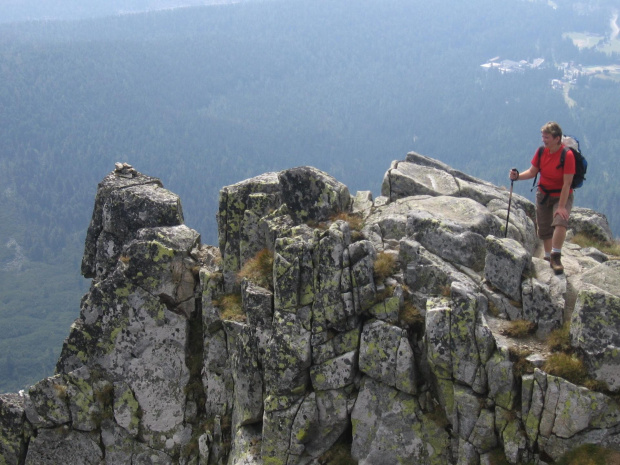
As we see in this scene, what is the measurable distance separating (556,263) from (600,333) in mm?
4204

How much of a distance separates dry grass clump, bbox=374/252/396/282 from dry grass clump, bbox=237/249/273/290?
4723 mm

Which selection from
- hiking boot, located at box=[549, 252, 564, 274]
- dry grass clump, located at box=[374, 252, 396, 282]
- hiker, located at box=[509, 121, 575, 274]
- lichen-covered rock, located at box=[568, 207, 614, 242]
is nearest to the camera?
hiking boot, located at box=[549, 252, 564, 274]

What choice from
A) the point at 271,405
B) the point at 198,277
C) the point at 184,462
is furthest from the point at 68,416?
the point at 271,405

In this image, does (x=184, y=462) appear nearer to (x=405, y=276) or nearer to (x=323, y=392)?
(x=323, y=392)

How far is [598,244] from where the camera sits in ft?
111

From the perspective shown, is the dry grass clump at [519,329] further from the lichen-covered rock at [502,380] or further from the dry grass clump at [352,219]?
the dry grass clump at [352,219]

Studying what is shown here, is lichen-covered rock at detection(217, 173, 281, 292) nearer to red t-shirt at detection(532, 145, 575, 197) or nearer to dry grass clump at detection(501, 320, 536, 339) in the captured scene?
red t-shirt at detection(532, 145, 575, 197)

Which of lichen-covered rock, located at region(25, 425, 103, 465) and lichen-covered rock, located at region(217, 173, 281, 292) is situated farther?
lichen-covered rock, located at region(25, 425, 103, 465)

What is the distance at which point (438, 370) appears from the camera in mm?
23938

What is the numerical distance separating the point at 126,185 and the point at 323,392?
17456 mm

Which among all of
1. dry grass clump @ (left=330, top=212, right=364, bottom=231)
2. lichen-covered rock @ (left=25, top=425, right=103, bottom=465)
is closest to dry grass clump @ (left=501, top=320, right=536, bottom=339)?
dry grass clump @ (left=330, top=212, right=364, bottom=231)

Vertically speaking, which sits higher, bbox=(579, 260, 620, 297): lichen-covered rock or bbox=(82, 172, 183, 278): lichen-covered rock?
bbox=(579, 260, 620, 297): lichen-covered rock

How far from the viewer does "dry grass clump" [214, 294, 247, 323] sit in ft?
96.1

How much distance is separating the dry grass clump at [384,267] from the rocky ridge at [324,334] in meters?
0.08
